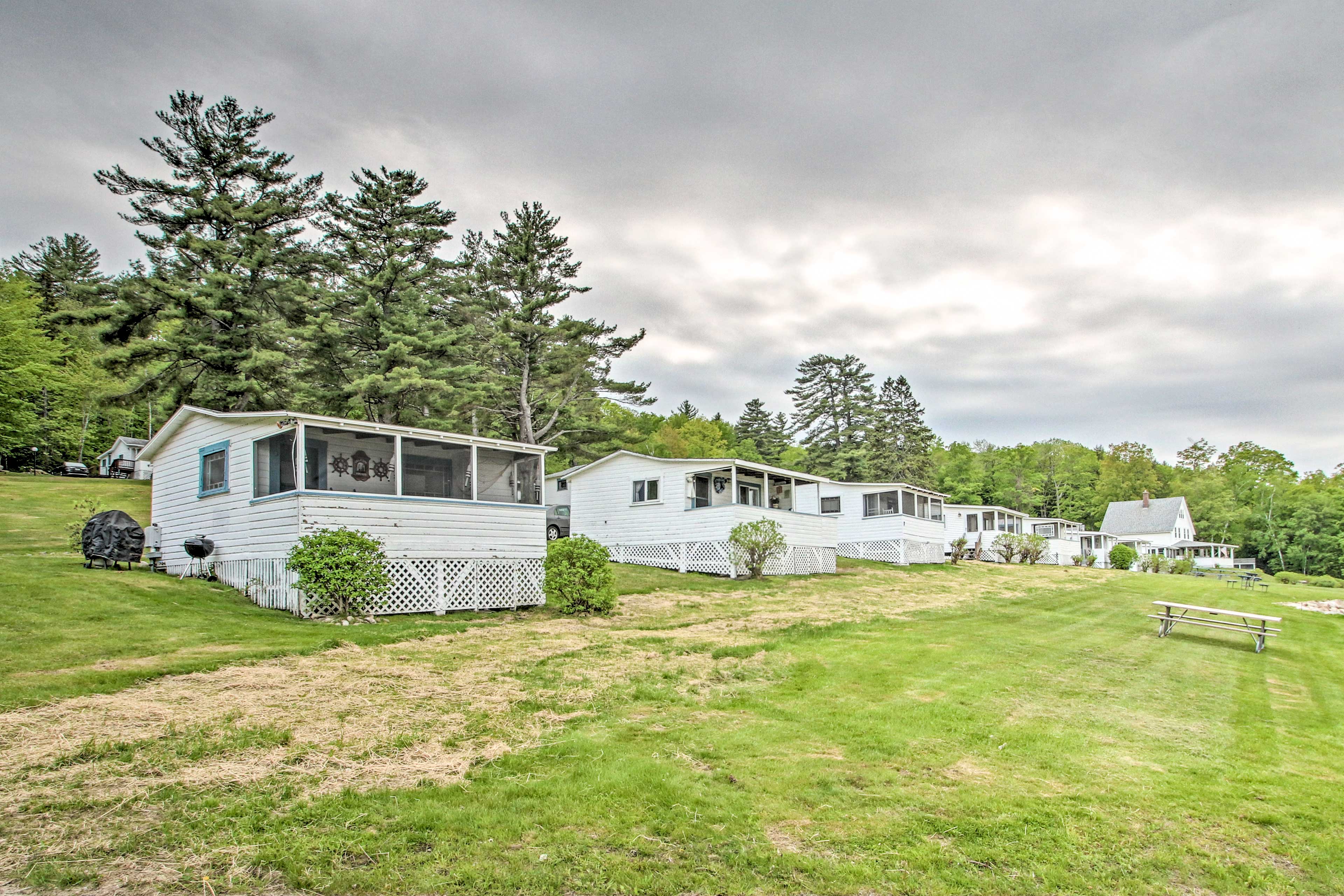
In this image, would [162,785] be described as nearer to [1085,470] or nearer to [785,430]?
[785,430]

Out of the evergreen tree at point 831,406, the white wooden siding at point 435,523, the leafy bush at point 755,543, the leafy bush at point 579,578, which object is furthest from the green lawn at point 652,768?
the evergreen tree at point 831,406

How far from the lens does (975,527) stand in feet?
129

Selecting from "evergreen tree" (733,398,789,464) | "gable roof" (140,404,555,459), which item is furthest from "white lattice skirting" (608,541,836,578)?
"evergreen tree" (733,398,789,464)

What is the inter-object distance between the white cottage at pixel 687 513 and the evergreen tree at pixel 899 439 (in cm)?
2600

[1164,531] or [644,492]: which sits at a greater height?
[644,492]

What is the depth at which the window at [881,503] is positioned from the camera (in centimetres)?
3106

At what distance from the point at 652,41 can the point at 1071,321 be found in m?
21.6

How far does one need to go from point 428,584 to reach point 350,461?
335 cm

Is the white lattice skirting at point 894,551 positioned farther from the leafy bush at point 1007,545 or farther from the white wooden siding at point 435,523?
the white wooden siding at point 435,523

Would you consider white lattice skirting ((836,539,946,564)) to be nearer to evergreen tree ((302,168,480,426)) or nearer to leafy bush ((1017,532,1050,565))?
leafy bush ((1017,532,1050,565))

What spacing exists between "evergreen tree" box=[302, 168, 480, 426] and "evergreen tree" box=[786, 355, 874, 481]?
30733 mm

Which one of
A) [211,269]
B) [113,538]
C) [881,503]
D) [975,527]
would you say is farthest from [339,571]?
[975,527]

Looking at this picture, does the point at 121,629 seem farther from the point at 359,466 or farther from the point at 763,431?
the point at 763,431

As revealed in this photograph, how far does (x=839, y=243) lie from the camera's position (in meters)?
21.1
